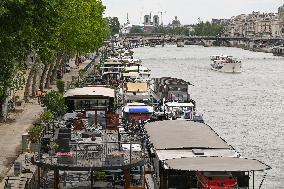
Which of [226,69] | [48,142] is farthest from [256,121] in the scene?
[226,69]

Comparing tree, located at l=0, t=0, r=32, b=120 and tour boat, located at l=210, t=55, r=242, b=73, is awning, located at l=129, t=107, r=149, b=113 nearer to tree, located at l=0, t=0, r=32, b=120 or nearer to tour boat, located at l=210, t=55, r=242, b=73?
tree, located at l=0, t=0, r=32, b=120

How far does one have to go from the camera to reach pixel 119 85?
55062mm

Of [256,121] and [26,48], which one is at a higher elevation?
[26,48]

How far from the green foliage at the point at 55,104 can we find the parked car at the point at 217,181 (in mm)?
13597

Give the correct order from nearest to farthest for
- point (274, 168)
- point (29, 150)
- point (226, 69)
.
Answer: point (29, 150), point (274, 168), point (226, 69)

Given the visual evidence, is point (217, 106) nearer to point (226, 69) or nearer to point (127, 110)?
point (127, 110)

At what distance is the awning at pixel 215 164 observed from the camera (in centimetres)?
1978

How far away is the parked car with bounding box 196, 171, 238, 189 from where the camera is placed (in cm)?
2031

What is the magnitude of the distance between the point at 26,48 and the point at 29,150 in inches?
171

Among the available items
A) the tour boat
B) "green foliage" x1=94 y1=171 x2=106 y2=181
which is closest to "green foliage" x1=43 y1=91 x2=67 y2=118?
"green foliage" x1=94 y1=171 x2=106 y2=181

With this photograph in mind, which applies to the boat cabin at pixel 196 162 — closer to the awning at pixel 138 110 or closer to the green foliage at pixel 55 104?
the green foliage at pixel 55 104

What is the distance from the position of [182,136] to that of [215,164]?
4526 mm

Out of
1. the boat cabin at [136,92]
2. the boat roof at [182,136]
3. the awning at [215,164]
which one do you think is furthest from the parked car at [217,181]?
the boat cabin at [136,92]

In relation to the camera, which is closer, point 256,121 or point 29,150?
point 29,150
